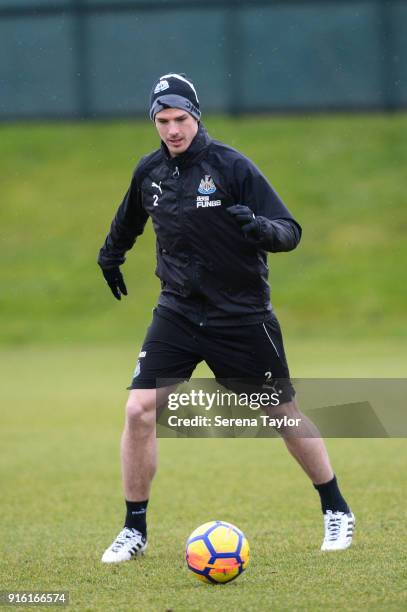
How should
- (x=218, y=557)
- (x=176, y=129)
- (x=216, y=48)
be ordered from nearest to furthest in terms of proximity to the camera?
(x=218, y=557) → (x=176, y=129) → (x=216, y=48)

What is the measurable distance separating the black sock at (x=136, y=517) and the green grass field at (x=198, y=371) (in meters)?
0.17

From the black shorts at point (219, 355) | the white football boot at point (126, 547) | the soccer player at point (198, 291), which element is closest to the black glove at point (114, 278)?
the soccer player at point (198, 291)

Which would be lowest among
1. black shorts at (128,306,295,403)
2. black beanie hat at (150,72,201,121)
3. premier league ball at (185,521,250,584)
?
premier league ball at (185,521,250,584)

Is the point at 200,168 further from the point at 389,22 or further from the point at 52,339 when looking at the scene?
the point at 389,22

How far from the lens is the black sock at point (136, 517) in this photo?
6340 mm

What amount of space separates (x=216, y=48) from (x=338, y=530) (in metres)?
18.0

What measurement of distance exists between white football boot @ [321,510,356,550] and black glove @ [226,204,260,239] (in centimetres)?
159

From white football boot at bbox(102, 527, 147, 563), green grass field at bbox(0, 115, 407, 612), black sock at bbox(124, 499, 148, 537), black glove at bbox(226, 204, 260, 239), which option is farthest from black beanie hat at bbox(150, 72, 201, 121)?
green grass field at bbox(0, 115, 407, 612)

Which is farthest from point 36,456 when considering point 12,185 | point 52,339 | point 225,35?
point 12,185

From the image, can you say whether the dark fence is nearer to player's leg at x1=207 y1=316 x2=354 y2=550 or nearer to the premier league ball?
player's leg at x1=207 y1=316 x2=354 y2=550

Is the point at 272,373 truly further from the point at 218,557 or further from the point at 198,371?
the point at 198,371

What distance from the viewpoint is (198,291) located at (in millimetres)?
6219

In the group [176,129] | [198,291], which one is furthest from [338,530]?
[176,129]

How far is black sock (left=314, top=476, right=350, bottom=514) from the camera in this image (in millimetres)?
6418
